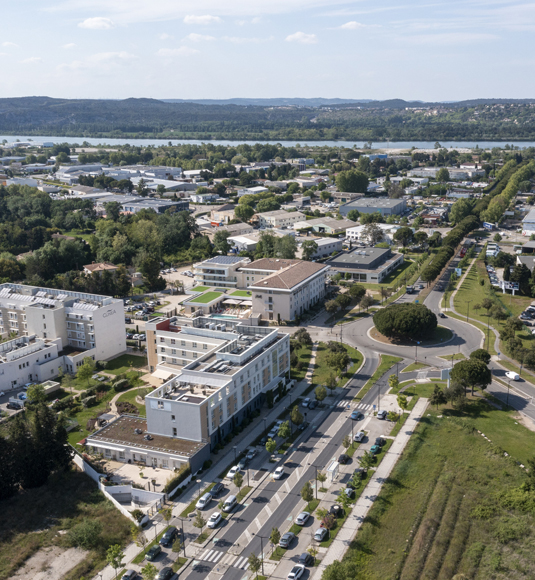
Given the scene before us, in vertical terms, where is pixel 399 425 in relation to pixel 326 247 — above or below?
below

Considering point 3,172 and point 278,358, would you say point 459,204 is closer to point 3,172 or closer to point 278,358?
point 278,358

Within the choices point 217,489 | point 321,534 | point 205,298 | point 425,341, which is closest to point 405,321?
point 425,341

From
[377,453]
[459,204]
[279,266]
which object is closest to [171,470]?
[377,453]

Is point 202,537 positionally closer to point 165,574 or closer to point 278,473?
point 165,574

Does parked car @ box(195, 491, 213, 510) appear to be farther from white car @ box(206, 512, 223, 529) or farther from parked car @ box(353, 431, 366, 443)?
parked car @ box(353, 431, 366, 443)

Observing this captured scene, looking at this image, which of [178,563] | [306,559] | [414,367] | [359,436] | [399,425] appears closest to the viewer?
[306,559]

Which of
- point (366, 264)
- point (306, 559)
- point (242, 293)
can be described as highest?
point (366, 264)
